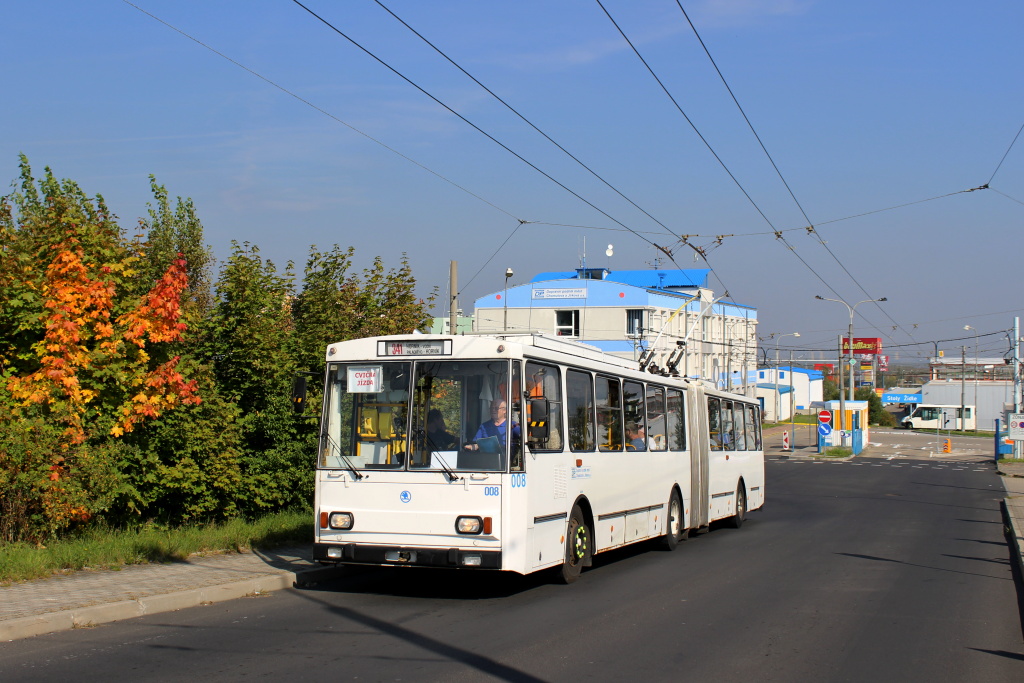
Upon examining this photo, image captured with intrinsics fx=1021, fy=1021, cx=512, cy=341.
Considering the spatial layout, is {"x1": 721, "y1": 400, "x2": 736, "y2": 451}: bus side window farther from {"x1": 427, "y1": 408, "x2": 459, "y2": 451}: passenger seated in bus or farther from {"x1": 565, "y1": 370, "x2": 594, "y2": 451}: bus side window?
{"x1": 427, "y1": 408, "x2": 459, "y2": 451}: passenger seated in bus

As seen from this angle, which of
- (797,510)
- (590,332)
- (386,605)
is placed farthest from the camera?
(590,332)

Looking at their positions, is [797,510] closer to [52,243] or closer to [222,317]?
[222,317]

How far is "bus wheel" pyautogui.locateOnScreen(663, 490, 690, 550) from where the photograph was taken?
16938 mm

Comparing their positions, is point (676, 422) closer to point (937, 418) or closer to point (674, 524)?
point (674, 524)

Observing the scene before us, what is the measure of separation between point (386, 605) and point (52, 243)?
6892 millimetres

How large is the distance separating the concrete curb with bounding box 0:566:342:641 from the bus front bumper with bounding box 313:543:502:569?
70 centimetres

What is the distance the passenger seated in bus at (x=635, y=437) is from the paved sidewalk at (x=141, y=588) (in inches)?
188

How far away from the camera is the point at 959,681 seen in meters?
7.61

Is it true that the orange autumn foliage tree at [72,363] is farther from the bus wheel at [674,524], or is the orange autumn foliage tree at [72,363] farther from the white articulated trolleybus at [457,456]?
the bus wheel at [674,524]

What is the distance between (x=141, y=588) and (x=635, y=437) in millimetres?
7514

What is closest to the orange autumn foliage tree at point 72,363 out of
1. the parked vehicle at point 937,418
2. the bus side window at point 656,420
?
the bus side window at point 656,420

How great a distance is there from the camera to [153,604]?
9664 millimetres

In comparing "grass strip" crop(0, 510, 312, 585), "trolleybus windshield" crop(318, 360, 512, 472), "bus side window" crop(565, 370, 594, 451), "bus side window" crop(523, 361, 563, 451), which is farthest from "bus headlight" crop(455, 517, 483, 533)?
"grass strip" crop(0, 510, 312, 585)

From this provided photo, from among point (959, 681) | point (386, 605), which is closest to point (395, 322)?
point (386, 605)
